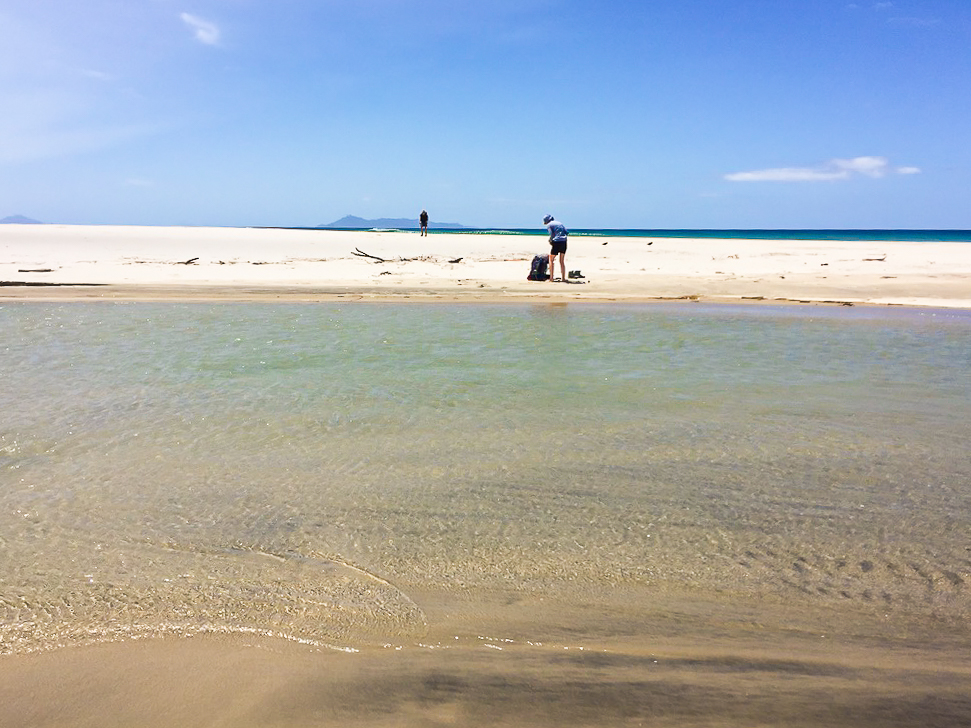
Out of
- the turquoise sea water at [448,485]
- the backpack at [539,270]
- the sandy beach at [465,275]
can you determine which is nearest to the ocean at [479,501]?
the turquoise sea water at [448,485]

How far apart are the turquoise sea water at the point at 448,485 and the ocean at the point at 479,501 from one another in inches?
0.7

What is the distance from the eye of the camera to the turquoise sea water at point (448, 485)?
9.80 feet

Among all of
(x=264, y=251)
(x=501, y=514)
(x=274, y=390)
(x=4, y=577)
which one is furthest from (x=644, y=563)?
(x=264, y=251)

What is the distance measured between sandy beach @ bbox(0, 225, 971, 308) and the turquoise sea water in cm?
726

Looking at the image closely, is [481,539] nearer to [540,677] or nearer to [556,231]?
[540,677]

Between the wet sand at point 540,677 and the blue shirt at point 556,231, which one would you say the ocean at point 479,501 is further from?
A: the blue shirt at point 556,231

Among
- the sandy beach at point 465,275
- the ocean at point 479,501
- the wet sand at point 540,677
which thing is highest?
the sandy beach at point 465,275

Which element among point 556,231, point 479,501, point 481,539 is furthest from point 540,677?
point 556,231

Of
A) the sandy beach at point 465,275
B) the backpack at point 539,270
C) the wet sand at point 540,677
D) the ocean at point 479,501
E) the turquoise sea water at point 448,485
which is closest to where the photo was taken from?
the wet sand at point 540,677

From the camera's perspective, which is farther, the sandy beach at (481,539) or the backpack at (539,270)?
the backpack at (539,270)

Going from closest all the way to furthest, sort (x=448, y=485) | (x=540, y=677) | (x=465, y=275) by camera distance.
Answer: (x=540, y=677) < (x=448, y=485) < (x=465, y=275)

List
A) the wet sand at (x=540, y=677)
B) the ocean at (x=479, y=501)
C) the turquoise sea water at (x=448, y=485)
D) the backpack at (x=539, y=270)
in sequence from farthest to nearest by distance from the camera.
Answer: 1. the backpack at (x=539, y=270)
2. the turquoise sea water at (x=448, y=485)
3. the ocean at (x=479, y=501)
4. the wet sand at (x=540, y=677)

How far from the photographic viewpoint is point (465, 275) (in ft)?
64.6

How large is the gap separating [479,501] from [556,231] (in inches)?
552
